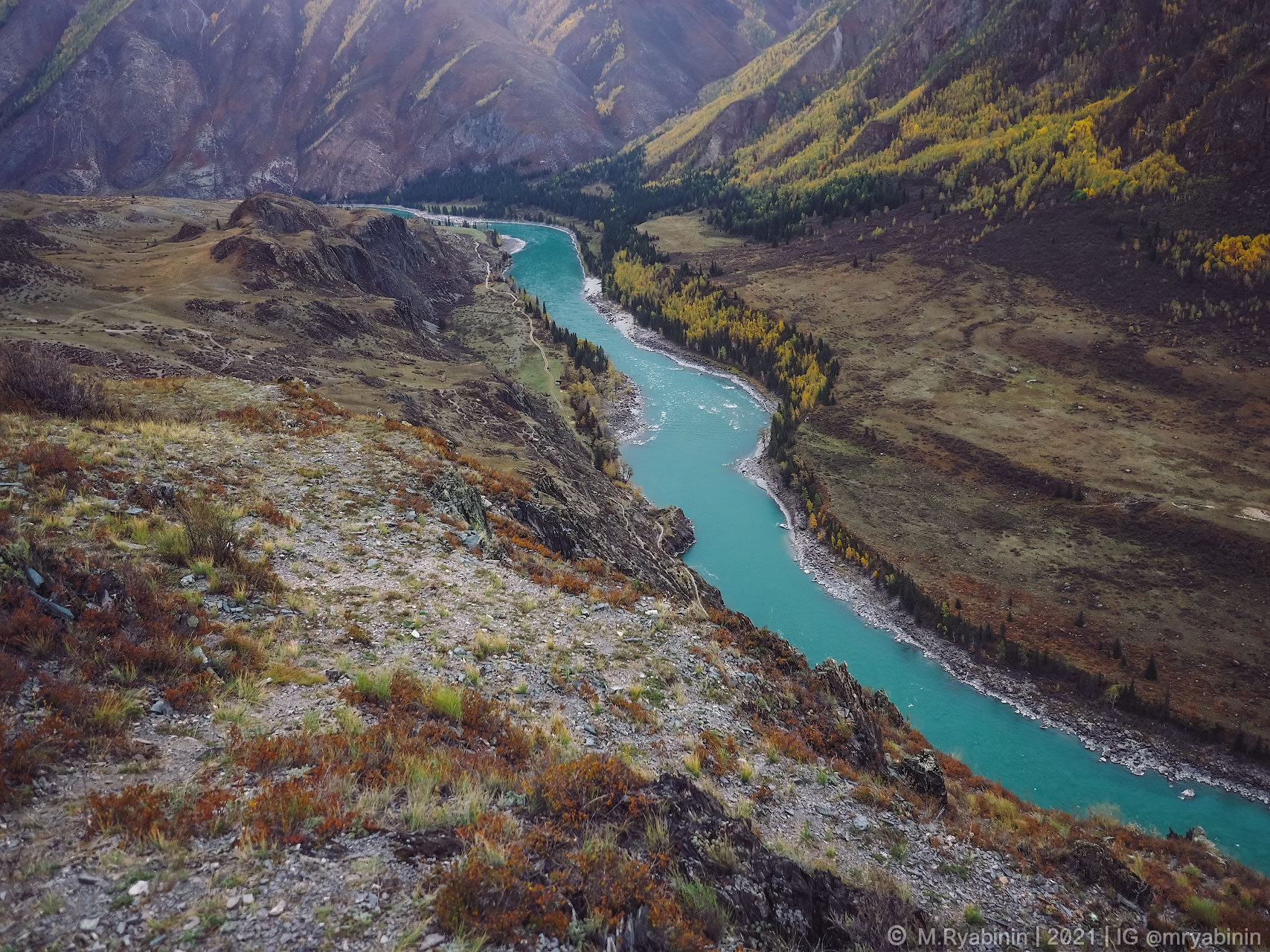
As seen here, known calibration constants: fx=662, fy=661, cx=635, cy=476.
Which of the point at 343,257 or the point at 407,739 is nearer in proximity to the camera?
the point at 407,739

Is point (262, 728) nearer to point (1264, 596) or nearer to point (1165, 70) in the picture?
point (1264, 596)

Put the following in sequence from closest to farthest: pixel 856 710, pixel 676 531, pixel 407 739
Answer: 1. pixel 407 739
2. pixel 856 710
3. pixel 676 531

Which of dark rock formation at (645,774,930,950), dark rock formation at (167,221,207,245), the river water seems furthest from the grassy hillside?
dark rock formation at (167,221,207,245)

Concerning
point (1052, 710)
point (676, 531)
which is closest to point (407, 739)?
point (1052, 710)

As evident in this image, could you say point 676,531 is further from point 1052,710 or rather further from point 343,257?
point 343,257

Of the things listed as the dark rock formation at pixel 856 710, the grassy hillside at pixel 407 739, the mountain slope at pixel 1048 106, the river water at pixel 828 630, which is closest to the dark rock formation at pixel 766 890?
the grassy hillside at pixel 407 739
